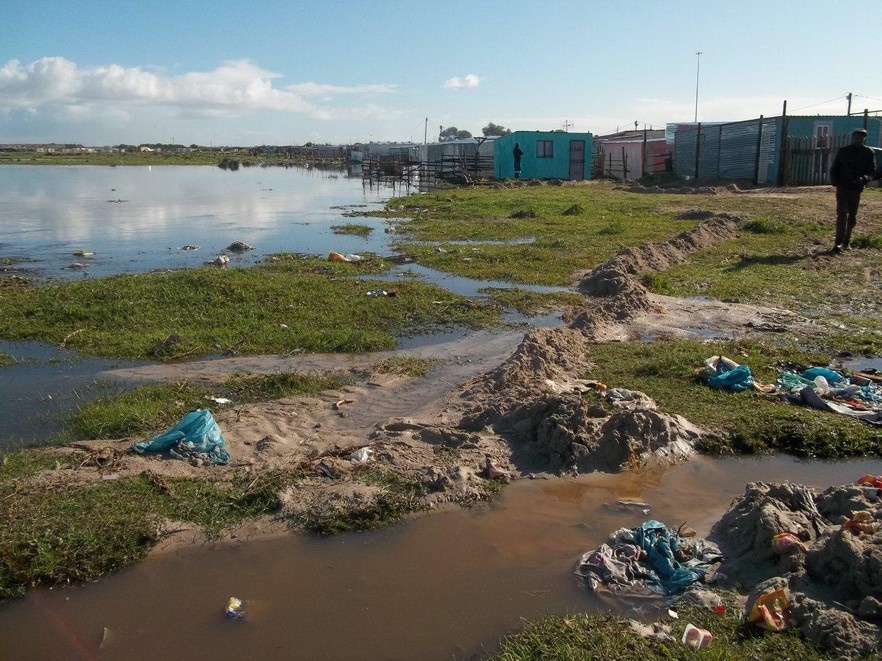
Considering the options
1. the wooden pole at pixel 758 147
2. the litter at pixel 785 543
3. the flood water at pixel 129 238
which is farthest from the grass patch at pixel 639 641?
the wooden pole at pixel 758 147

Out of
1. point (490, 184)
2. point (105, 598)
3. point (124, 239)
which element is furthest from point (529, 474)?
point (490, 184)

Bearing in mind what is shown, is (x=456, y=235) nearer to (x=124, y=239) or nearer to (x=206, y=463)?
(x=124, y=239)

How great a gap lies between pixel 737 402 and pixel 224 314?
260 inches

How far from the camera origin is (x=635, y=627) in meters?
3.64

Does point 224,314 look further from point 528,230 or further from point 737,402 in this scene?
point 528,230

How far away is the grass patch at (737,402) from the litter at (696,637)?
99.1 inches

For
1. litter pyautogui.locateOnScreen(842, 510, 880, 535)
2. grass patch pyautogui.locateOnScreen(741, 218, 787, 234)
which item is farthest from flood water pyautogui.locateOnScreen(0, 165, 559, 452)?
grass patch pyautogui.locateOnScreen(741, 218, 787, 234)

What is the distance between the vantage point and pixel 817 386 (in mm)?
6590

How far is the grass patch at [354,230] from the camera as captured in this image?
19969mm

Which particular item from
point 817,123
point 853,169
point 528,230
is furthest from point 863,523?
point 817,123

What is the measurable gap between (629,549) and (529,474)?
1.28 meters

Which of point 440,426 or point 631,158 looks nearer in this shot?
point 440,426

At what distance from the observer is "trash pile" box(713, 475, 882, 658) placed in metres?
3.42

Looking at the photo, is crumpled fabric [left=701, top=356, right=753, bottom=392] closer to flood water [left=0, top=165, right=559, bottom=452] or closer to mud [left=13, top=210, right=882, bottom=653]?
mud [left=13, top=210, right=882, bottom=653]
